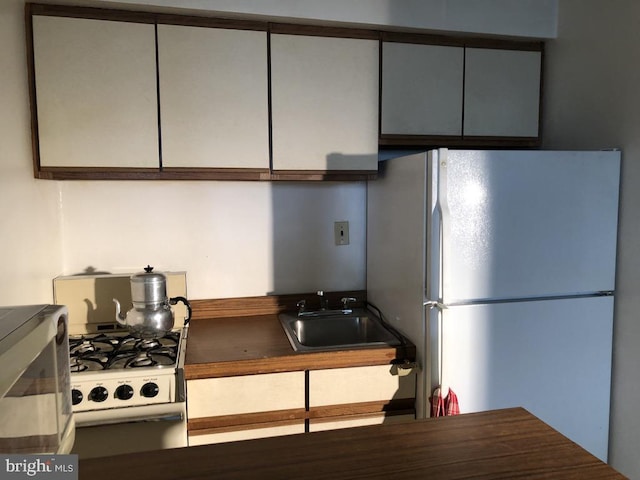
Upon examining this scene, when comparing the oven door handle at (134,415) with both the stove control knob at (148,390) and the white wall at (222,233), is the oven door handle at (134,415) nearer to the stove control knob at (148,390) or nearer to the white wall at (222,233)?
the stove control knob at (148,390)

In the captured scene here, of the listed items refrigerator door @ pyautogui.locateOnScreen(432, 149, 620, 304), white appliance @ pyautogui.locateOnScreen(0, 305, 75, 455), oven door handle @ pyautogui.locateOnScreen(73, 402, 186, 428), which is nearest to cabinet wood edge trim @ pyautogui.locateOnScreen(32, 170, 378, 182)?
refrigerator door @ pyautogui.locateOnScreen(432, 149, 620, 304)

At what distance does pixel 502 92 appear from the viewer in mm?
2125

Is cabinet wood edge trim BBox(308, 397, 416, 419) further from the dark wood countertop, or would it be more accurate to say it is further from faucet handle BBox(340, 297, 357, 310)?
faucet handle BBox(340, 297, 357, 310)

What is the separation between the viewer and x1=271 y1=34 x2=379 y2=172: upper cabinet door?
75.4 inches

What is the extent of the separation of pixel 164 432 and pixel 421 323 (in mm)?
972

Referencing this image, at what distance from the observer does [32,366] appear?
62cm

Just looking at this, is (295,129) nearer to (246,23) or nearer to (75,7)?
(246,23)

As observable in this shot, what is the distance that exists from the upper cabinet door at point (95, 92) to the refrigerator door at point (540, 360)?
139 centimetres

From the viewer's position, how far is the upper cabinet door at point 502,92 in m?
2.09

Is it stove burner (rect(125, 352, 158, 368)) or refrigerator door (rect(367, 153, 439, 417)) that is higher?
refrigerator door (rect(367, 153, 439, 417))

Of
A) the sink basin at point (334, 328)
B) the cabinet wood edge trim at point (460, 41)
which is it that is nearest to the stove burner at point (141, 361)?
the sink basin at point (334, 328)

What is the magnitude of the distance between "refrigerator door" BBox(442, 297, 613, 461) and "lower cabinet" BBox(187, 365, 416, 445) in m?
0.25

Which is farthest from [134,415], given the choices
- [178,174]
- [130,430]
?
[178,174]

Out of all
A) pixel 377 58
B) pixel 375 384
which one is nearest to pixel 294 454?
pixel 375 384
